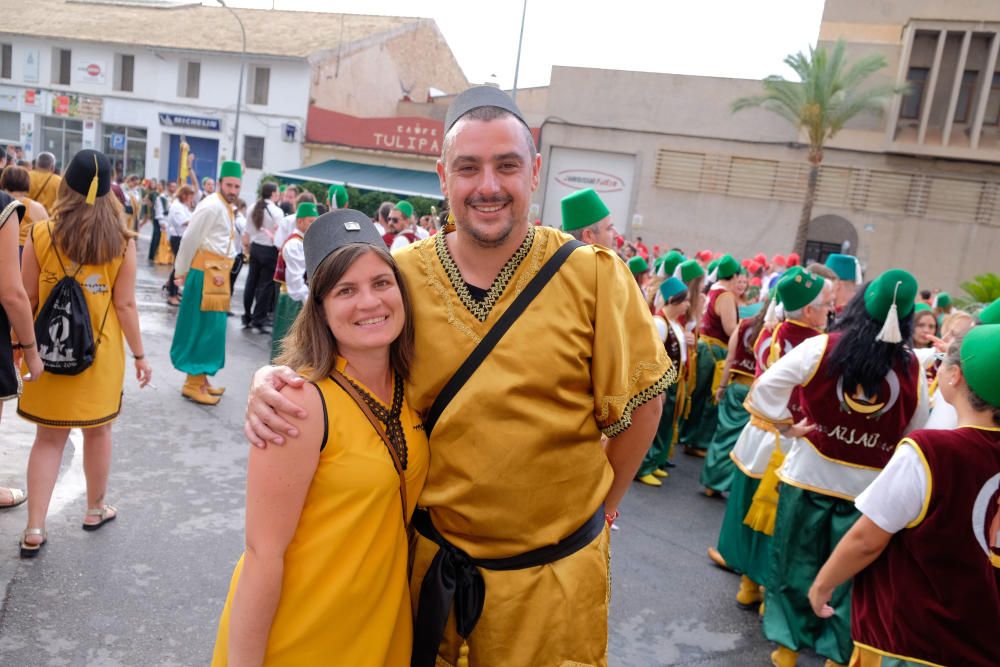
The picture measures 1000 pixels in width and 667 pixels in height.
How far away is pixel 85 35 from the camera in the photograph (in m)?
31.2

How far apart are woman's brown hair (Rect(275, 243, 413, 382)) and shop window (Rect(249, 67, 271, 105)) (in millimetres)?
29968

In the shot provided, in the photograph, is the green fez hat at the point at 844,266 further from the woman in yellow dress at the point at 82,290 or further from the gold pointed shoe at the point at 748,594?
the woman in yellow dress at the point at 82,290

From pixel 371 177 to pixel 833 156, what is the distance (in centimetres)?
1568

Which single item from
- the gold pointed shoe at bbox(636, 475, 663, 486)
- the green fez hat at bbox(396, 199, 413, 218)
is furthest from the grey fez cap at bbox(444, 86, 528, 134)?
the green fez hat at bbox(396, 199, 413, 218)

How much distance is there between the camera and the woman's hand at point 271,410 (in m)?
1.67

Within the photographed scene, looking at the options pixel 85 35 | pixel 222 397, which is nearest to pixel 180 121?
pixel 85 35

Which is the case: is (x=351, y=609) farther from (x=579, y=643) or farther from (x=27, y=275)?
(x=27, y=275)

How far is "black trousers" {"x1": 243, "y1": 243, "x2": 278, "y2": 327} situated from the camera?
9.95 metres

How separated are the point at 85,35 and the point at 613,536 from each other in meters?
35.1

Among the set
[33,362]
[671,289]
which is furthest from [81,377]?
[671,289]

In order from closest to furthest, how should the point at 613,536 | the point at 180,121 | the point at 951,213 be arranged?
1. the point at 613,536
2. the point at 951,213
3. the point at 180,121

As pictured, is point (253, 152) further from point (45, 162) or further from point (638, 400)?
point (638, 400)

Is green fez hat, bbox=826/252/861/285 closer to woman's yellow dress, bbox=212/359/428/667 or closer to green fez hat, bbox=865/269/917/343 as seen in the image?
green fez hat, bbox=865/269/917/343

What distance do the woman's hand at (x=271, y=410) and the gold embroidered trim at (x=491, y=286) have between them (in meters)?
0.49
